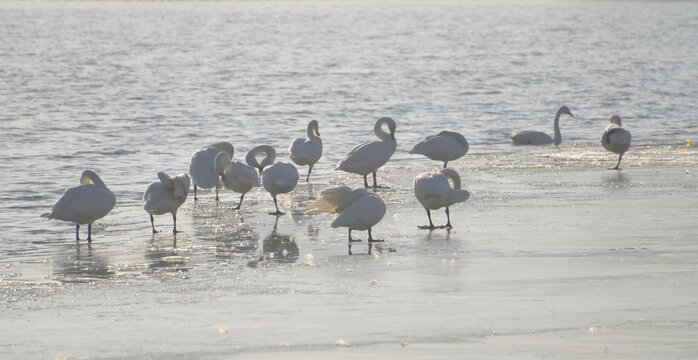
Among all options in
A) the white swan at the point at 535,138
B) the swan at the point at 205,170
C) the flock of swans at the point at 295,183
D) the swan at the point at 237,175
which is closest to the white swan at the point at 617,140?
the flock of swans at the point at 295,183

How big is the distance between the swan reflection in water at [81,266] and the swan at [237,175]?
301cm

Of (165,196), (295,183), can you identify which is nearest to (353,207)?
(165,196)

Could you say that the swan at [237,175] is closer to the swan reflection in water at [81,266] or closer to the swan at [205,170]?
the swan at [205,170]

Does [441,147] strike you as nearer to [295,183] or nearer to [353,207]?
[295,183]

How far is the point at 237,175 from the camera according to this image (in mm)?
15289

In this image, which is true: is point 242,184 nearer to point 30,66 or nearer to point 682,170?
point 682,170

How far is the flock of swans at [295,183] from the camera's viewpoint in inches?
482

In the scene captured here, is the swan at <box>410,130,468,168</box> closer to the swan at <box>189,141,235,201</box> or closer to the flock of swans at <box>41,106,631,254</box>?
the flock of swans at <box>41,106,631,254</box>

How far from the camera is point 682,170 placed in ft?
58.4

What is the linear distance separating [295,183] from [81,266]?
428cm

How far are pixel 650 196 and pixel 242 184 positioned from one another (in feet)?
18.6

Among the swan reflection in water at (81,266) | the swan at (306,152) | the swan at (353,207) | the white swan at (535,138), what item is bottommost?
the swan reflection in water at (81,266)

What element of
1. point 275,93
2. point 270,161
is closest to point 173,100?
point 275,93

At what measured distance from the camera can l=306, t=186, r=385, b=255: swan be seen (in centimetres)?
1191
